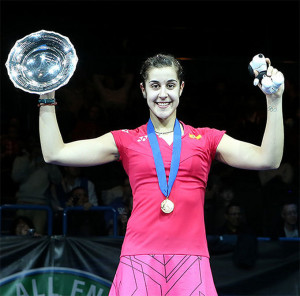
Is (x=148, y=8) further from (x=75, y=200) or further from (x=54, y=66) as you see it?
(x=54, y=66)

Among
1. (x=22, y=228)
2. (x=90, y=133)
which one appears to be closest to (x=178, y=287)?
(x=22, y=228)

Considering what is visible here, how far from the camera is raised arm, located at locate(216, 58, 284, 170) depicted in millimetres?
3043

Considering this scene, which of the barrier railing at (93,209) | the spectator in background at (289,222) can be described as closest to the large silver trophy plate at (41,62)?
the barrier railing at (93,209)

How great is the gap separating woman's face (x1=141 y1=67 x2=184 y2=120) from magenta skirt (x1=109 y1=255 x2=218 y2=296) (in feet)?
2.36

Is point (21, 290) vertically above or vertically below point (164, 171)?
below

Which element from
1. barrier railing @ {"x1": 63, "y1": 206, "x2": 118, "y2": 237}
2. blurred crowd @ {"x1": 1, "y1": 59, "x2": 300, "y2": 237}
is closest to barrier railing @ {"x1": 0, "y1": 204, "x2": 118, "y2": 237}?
barrier railing @ {"x1": 63, "y1": 206, "x2": 118, "y2": 237}


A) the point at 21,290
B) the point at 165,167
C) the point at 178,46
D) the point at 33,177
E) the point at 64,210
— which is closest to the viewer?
the point at 165,167

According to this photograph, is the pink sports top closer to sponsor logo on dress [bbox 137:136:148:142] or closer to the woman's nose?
sponsor logo on dress [bbox 137:136:148:142]

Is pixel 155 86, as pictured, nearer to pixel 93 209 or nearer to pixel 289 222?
pixel 93 209

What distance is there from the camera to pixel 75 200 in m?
6.49

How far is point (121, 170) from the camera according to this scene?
7.27 m

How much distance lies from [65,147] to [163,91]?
55cm

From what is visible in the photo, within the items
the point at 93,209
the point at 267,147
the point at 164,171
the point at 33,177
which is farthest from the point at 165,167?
the point at 33,177

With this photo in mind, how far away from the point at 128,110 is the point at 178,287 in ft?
16.7
